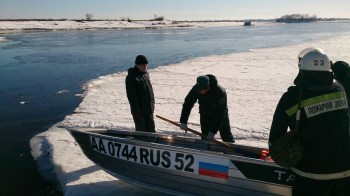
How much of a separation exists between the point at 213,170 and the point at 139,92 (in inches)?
66.9

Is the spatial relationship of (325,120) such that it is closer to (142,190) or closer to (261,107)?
(142,190)

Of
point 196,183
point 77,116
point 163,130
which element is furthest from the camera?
point 77,116

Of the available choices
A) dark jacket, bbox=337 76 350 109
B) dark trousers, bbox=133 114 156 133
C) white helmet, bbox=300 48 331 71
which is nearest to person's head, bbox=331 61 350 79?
dark jacket, bbox=337 76 350 109

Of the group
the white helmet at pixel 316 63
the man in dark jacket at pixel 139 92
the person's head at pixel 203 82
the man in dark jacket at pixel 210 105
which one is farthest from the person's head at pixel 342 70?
the man in dark jacket at pixel 139 92

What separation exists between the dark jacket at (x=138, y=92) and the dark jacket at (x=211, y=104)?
1.93 feet

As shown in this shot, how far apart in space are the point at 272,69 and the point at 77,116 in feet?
28.8

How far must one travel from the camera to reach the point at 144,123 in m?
4.95

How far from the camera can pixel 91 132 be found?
14.9ft

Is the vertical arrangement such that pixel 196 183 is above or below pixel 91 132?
below

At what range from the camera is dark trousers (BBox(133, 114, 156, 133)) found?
15.9 ft

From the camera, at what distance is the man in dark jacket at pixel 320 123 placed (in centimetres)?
221

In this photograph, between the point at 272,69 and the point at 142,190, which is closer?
the point at 142,190

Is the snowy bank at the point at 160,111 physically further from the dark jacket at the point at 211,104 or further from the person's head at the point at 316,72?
the person's head at the point at 316,72

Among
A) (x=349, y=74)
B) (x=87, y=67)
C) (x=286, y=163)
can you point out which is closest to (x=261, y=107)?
(x=349, y=74)
